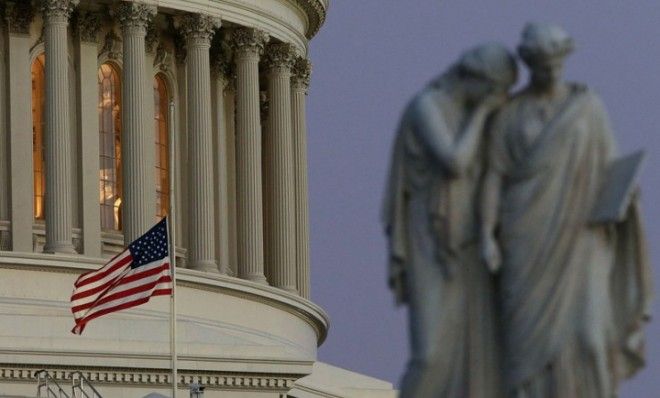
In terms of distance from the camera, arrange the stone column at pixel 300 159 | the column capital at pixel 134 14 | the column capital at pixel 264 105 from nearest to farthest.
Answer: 1. the column capital at pixel 134 14
2. the column capital at pixel 264 105
3. the stone column at pixel 300 159

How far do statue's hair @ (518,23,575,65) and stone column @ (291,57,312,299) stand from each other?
207ft

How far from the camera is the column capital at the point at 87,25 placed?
233ft

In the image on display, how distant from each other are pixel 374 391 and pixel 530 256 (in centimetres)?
6286

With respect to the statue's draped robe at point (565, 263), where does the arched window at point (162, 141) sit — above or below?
above

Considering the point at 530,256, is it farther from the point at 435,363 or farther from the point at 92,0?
the point at 92,0

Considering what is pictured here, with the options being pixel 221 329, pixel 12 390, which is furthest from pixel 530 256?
pixel 221 329

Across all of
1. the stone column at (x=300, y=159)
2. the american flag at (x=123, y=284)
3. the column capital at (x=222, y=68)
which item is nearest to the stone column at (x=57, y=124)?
the column capital at (x=222, y=68)

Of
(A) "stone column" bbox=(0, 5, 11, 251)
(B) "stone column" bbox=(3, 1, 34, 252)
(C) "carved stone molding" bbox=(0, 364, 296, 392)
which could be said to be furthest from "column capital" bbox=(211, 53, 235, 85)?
(C) "carved stone molding" bbox=(0, 364, 296, 392)

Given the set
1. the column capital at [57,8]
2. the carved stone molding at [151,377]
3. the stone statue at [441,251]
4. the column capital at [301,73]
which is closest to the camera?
the stone statue at [441,251]

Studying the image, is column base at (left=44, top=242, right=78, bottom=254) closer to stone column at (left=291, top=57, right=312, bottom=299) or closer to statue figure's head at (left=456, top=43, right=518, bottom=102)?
stone column at (left=291, top=57, right=312, bottom=299)

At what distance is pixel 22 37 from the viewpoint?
70.5 metres

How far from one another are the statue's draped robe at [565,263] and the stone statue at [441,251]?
0.12 m

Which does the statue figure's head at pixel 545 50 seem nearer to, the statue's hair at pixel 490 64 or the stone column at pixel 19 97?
the statue's hair at pixel 490 64

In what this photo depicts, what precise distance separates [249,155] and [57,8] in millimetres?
7289
